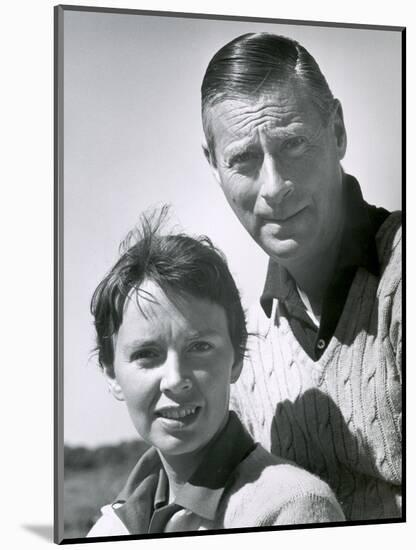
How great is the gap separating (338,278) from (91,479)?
45.9 inches

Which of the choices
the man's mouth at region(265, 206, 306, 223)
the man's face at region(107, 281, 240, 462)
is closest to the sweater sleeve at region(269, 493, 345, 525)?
the man's face at region(107, 281, 240, 462)

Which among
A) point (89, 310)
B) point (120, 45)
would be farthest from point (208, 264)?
point (120, 45)

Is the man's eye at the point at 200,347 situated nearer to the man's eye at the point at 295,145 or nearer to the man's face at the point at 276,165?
the man's face at the point at 276,165

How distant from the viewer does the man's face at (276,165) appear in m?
4.32

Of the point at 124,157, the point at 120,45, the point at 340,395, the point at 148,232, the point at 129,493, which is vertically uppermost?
the point at 120,45

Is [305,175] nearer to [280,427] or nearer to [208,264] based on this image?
[208,264]

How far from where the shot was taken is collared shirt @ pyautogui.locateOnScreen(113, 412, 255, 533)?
13.9 feet

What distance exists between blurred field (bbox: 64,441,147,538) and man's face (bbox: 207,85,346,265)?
2.91 ft

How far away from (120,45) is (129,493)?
1532 mm

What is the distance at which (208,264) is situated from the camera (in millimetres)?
4289

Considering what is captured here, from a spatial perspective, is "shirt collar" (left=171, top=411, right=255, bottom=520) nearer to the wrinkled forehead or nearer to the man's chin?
the man's chin

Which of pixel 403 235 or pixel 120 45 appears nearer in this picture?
pixel 120 45

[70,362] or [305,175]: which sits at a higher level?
[305,175]

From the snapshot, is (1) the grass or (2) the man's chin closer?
(1) the grass
